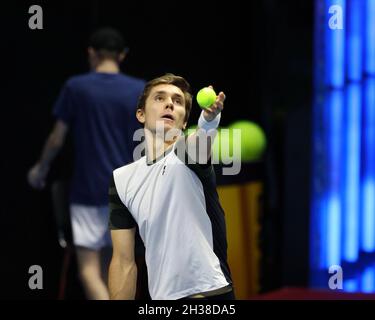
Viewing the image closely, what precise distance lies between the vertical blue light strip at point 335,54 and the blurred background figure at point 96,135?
107cm

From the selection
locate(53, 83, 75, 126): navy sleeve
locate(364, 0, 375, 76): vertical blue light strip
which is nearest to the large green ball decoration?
locate(364, 0, 375, 76): vertical blue light strip

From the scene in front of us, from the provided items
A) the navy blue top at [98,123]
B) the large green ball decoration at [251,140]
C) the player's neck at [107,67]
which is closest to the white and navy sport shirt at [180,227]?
the navy blue top at [98,123]

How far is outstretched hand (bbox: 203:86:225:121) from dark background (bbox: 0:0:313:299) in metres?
2.82

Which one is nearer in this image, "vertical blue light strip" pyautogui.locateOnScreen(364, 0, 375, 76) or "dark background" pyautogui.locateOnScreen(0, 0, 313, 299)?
"vertical blue light strip" pyautogui.locateOnScreen(364, 0, 375, 76)

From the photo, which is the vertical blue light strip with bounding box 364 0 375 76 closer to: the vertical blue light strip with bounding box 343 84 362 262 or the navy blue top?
the vertical blue light strip with bounding box 343 84 362 262

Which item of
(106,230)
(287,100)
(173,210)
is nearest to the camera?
(173,210)

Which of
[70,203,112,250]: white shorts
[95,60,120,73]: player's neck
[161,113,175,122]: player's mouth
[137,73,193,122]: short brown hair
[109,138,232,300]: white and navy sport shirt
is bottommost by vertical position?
[70,203,112,250]: white shorts

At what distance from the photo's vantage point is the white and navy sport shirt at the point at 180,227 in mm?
3430

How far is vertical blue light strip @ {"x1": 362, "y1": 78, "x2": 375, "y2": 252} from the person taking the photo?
5.80 metres

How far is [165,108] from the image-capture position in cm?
355

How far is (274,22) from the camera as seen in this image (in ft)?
21.5

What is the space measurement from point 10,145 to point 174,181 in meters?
3.16

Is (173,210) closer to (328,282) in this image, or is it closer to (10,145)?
(328,282)

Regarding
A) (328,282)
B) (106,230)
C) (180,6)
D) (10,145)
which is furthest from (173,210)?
(180,6)
